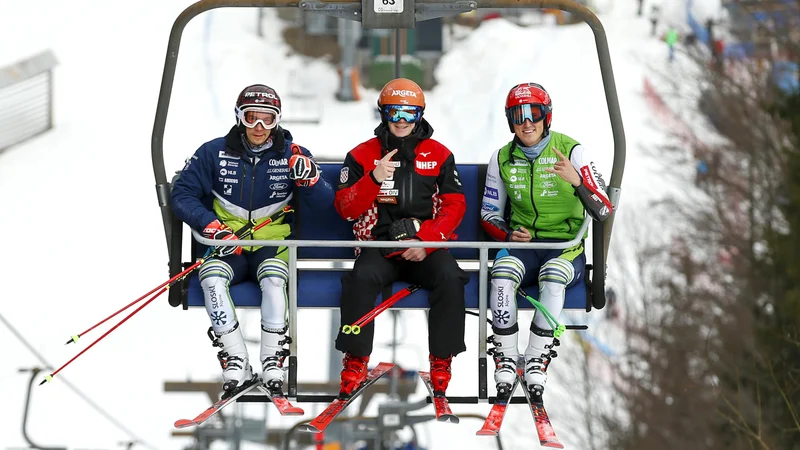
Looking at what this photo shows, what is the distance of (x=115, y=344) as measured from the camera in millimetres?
42656

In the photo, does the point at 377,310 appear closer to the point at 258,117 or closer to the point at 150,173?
the point at 258,117

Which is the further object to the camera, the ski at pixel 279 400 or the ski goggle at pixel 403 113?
the ski goggle at pixel 403 113

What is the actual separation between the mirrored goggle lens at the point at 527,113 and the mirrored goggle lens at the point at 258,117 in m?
1.11

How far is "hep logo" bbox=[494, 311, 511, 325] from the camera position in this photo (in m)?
6.87

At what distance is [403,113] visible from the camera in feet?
22.5

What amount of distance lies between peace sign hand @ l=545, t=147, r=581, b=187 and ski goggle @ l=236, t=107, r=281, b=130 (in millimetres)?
1288

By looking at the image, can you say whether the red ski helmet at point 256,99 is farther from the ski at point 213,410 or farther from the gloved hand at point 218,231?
the ski at point 213,410

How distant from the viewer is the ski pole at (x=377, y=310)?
6699mm

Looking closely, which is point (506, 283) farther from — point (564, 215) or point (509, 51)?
point (509, 51)

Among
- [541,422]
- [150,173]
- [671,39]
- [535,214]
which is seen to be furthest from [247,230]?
[671,39]

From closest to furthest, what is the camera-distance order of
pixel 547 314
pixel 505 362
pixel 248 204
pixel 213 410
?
pixel 213 410 → pixel 547 314 → pixel 505 362 → pixel 248 204

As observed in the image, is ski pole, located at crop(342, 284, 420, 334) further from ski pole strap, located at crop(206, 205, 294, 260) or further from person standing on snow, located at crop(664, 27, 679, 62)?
person standing on snow, located at crop(664, 27, 679, 62)

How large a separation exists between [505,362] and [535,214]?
0.72 metres

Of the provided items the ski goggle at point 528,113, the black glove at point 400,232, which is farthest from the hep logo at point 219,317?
the ski goggle at point 528,113
